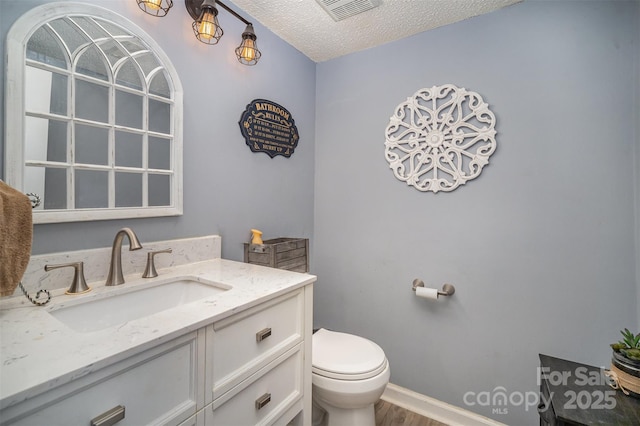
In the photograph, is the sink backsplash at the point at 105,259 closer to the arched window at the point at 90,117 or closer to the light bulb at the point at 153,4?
the arched window at the point at 90,117

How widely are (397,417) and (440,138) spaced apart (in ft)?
5.77

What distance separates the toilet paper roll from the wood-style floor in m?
0.77

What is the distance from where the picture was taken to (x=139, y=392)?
2.23 feet

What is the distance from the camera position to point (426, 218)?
6.01 ft

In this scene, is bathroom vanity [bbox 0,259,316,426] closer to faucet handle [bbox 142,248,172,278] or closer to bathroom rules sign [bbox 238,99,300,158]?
faucet handle [bbox 142,248,172,278]

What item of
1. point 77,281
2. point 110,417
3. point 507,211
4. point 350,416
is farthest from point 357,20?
point 350,416

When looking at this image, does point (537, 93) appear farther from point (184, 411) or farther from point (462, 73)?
point (184, 411)

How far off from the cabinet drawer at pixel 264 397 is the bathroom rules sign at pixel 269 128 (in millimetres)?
1210

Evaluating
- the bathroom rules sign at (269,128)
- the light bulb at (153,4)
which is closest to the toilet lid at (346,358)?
the bathroom rules sign at (269,128)

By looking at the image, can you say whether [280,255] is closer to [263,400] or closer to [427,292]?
[263,400]

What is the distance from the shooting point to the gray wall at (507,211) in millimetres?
1368

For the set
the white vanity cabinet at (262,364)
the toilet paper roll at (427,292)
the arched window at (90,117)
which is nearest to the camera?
the white vanity cabinet at (262,364)

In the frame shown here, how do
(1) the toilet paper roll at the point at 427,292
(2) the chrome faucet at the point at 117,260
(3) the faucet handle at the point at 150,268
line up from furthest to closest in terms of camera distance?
(1) the toilet paper roll at the point at 427,292 < (3) the faucet handle at the point at 150,268 < (2) the chrome faucet at the point at 117,260

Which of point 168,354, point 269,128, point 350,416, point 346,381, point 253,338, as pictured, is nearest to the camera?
point 168,354
